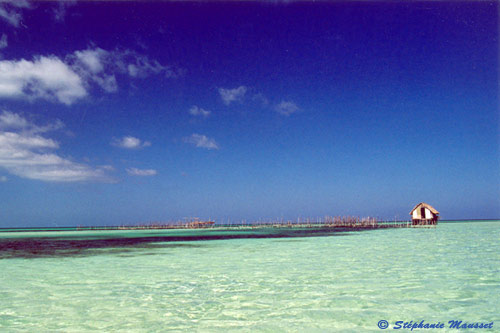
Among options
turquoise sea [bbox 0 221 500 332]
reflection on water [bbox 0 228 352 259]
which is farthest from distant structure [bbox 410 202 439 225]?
turquoise sea [bbox 0 221 500 332]

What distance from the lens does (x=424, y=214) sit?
47.3 m

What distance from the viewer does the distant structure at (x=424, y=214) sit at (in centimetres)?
4606

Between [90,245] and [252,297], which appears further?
[90,245]

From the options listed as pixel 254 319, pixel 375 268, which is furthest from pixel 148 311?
pixel 375 268

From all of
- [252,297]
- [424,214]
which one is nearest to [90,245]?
[252,297]

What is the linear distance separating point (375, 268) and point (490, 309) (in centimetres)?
469

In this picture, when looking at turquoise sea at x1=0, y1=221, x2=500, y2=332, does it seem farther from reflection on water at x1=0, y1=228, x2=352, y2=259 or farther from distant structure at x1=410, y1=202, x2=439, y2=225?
distant structure at x1=410, y1=202, x2=439, y2=225

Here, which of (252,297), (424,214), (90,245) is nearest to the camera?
(252,297)

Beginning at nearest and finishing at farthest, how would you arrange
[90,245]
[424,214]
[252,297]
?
[252,297] → [90,245] → [424,214]

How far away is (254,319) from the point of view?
6227 millimetres

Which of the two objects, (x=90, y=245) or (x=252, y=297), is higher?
(x=252, y=297)

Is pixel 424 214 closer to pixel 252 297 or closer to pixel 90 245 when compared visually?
pixel 90 245

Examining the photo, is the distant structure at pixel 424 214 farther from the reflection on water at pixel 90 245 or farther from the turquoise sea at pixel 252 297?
the turquoise sea at pixel 252 297

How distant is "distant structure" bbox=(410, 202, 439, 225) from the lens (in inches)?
1813
